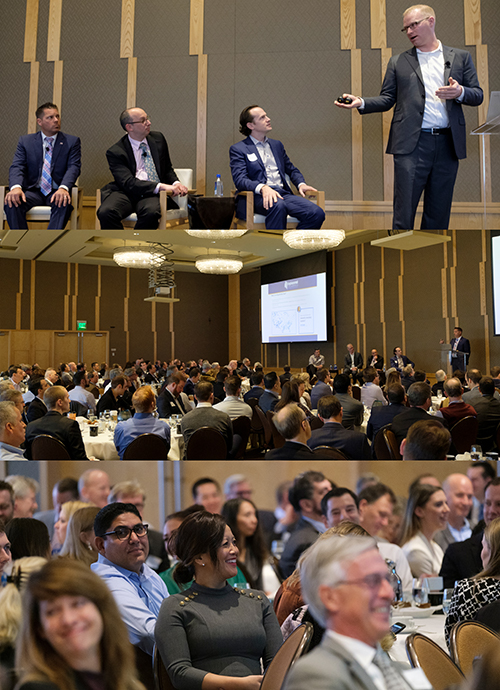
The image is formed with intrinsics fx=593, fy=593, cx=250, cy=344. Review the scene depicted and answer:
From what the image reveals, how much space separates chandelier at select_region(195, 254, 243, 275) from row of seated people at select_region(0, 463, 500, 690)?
4.73 feet

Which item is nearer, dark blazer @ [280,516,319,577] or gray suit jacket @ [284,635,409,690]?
gray suit jacket @ [284,635,409,690]

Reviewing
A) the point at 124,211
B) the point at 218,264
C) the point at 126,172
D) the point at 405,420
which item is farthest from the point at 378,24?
the point at 405,420

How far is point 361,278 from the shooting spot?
12.9 ft

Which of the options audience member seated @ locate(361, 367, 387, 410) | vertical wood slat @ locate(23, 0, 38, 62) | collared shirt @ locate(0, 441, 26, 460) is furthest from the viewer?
vertical wood slat @ locate(23, 0, 38, 62)

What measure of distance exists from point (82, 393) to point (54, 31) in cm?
639

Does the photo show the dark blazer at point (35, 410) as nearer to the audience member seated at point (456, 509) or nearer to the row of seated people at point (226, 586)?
the row of seated people at point (226, 586)

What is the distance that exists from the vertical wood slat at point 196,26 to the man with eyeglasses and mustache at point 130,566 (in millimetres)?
8333

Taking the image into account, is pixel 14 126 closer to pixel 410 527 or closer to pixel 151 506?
pixel 151 506

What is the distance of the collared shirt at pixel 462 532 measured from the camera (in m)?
2.95

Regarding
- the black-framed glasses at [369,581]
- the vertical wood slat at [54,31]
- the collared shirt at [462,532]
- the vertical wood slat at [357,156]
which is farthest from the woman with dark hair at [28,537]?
the vertical wood slat at [54,31]

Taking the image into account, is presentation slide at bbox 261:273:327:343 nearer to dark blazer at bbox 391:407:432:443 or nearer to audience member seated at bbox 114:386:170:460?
dark blazer at bbox 391:407:432:443

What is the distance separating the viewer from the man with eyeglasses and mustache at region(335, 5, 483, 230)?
4801 mm

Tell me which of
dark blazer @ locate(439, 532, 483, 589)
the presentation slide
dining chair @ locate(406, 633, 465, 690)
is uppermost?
the presentation slide

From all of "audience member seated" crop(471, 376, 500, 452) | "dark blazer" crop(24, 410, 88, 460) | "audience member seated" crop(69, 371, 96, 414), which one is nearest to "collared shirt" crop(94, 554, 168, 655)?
"dark blazer" crop(24, 410, 88, 460)
